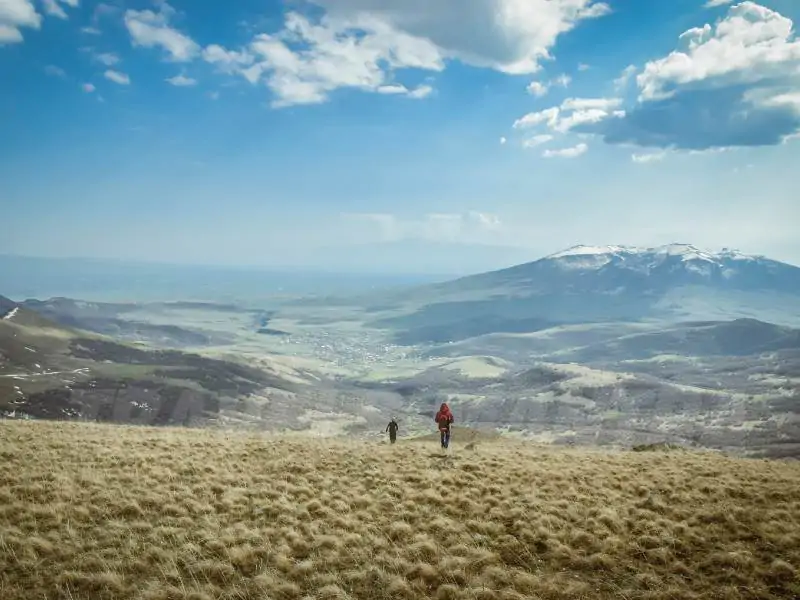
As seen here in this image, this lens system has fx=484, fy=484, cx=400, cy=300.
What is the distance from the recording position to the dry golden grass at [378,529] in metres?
12.0

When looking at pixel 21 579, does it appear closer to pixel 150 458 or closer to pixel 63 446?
pixel 150 458

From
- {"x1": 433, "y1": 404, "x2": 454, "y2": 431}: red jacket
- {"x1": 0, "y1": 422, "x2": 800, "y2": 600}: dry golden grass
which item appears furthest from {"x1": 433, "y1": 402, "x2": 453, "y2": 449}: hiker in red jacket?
{"x1": 0, "y1": 422, "x2": 800, "y2": 600}: dry golden grass

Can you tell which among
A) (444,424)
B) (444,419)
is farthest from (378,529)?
(444,419)

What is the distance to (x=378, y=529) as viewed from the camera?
1538 cm

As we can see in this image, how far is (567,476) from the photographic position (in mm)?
21906

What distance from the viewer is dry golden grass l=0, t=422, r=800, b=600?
1195 centimetres

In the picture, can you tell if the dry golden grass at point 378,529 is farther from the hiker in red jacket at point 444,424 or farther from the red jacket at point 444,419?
the red jacket at point 444,419

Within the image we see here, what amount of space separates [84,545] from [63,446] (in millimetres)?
13127

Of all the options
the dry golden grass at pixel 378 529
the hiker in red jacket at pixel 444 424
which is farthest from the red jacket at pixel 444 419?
the dry golden grass at pixel 378 529

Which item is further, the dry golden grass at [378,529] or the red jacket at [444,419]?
the red jacket at [444,419]

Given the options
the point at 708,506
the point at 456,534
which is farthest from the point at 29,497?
the point at 708,506

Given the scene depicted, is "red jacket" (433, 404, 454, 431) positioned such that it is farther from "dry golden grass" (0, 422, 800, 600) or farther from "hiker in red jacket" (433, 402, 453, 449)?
"dry golden grass" (0, 422, 800, 600)

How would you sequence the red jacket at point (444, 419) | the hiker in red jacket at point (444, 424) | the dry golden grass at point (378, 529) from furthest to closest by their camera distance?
the red jacket at point (444, 419), the hiker in red jacket at point (444, 424), the dry golden grass at point (378, 529)

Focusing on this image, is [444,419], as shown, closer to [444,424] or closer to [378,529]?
[444,424]
